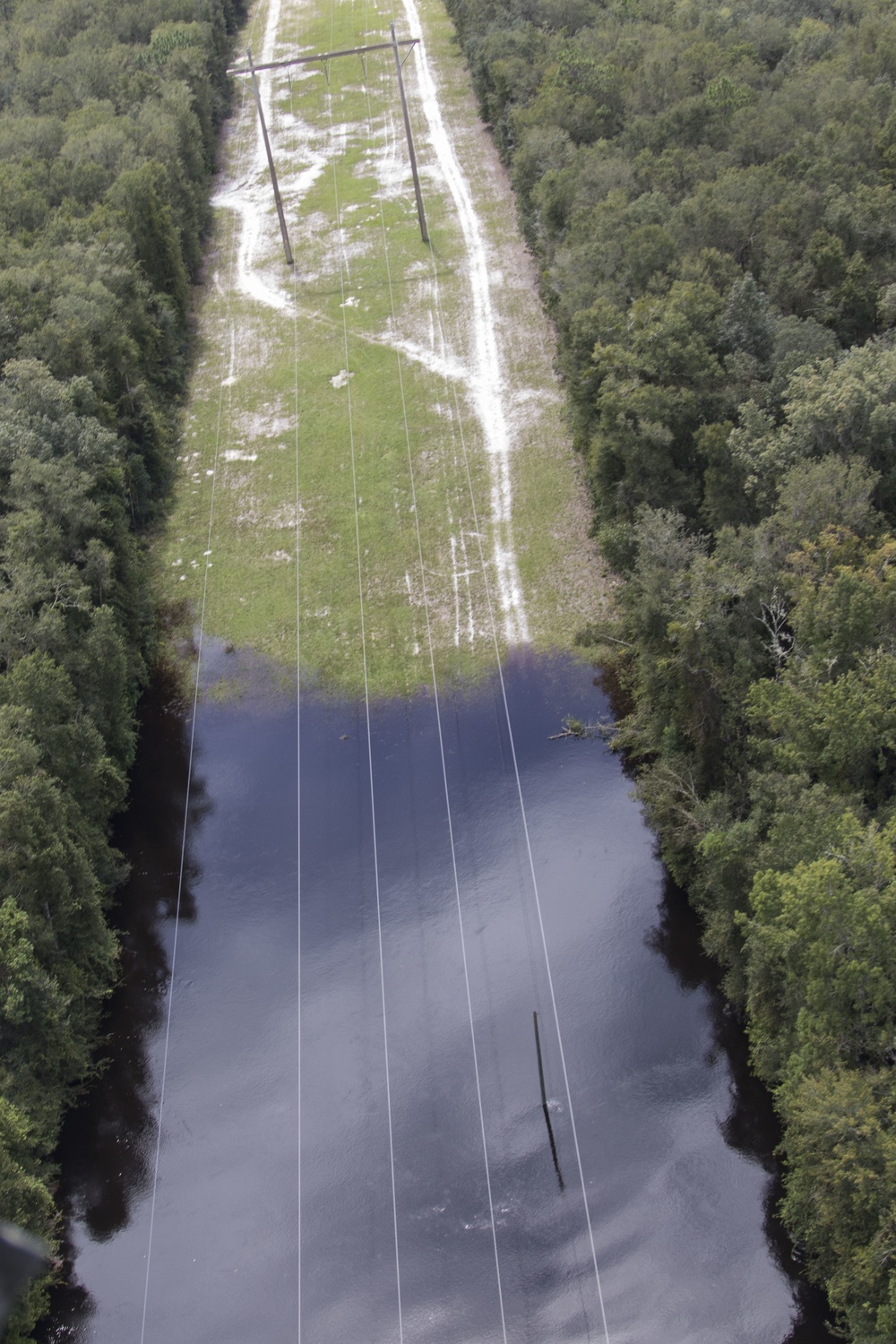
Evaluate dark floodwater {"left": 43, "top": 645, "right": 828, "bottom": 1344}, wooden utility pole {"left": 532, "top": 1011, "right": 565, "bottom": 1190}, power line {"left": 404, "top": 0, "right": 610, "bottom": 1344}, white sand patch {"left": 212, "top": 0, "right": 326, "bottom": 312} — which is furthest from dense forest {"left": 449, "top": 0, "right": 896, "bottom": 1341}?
white sand patch {"left": 212, "top": 0, "right": 326, "bottom": 312}

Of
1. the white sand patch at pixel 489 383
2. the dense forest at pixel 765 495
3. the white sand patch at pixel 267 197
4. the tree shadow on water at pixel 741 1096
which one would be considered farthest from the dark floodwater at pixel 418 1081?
the white sand patch at pixel 267 197

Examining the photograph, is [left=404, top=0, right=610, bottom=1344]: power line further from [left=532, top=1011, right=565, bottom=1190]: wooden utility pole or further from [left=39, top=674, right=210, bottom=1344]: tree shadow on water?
[left=39, top=674, right=210, bottom=1344]: tree shadow on water

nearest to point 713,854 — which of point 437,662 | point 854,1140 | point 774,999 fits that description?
point 774,999

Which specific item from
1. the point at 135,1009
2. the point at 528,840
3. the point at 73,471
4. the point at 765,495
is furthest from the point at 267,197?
the point at 135,1009

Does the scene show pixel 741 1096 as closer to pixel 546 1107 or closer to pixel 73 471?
pixel 546 1107

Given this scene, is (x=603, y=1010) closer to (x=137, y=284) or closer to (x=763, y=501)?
(x=763, y=501)

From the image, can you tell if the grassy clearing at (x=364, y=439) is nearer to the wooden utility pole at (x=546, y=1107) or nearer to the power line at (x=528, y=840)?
the power line at (x=528, y=840)
